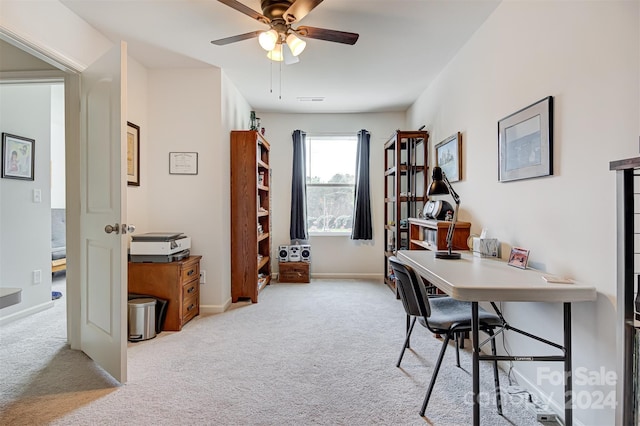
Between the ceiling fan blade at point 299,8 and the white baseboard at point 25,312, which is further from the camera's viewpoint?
the white baseboard at point 25,312

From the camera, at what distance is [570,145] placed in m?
1.64

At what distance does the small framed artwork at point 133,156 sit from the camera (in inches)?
122

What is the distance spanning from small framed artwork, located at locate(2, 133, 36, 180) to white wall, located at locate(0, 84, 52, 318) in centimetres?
4

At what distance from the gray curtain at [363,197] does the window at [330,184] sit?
0.23m

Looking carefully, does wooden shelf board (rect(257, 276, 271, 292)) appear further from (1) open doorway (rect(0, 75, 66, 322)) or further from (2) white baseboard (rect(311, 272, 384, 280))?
(1) open doorway (rect(0, 75, 66, 322))

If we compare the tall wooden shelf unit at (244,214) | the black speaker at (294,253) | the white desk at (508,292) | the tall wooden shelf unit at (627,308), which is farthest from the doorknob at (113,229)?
the black speaker at (294,253)

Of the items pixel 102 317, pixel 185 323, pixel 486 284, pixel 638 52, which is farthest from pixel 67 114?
pixel 638 52

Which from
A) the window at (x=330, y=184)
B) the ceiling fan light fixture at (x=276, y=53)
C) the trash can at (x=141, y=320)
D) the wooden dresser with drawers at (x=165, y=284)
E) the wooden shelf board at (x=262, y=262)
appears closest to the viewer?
the ceiling fan light fixture at (x=276, y=53)

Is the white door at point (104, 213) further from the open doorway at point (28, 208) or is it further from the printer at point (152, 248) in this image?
the open doorway at point (28, 208)

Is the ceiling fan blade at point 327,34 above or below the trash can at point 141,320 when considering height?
above

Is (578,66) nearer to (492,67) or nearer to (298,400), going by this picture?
(492,67)

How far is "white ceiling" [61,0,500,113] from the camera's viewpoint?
2332mm

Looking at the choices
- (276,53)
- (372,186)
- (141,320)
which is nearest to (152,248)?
(141,320)

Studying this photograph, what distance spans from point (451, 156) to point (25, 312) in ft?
14.7
